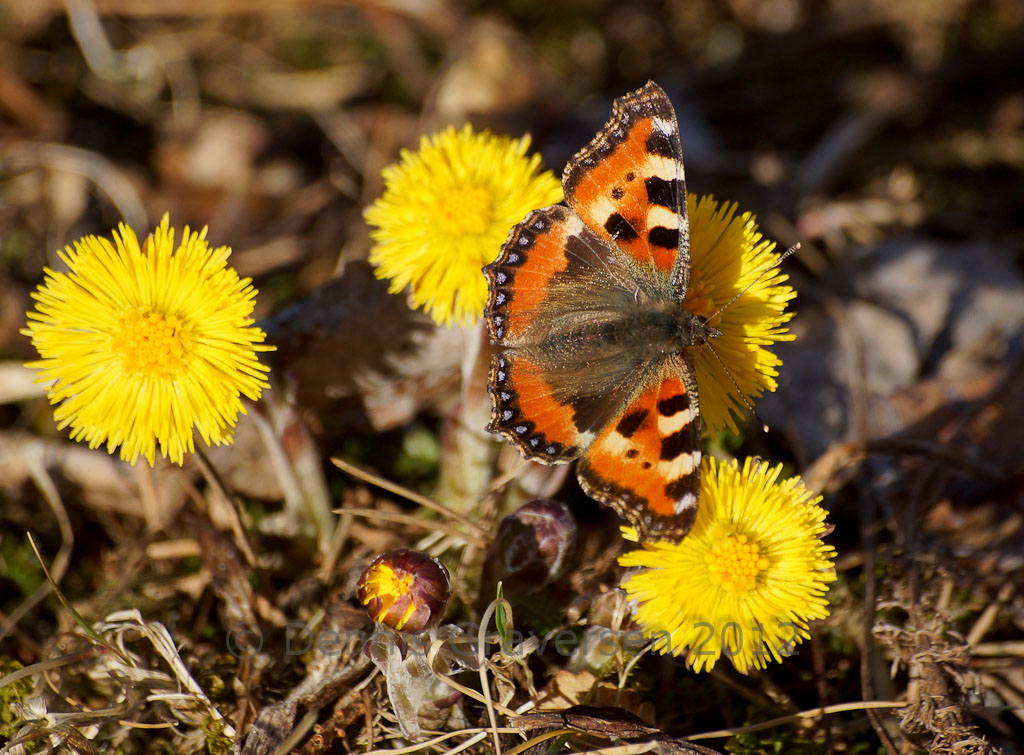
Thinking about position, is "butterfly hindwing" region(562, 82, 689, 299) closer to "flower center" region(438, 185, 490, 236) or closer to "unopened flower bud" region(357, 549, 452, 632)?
"flower center" region(438, 185, 490, 236)

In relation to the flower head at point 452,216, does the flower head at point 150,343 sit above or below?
below

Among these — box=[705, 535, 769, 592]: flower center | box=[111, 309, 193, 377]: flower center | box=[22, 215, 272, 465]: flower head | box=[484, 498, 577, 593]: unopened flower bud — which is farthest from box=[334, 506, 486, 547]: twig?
box=[705, 535, 769, 592]: flower center

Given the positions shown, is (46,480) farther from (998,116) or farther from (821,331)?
(998,116)

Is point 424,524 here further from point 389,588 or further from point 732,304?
point 732,304

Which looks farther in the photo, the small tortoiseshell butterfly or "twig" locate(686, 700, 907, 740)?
"twig" locate(686, 700, 907, 740)

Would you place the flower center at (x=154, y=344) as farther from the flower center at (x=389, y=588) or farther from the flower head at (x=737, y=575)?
the flower head at (x=737, y=575)

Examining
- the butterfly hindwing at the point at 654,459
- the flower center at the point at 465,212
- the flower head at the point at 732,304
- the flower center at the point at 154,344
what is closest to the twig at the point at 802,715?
the butterfly hindwing at the point at 654,459

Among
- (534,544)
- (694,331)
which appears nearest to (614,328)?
(694,331)
